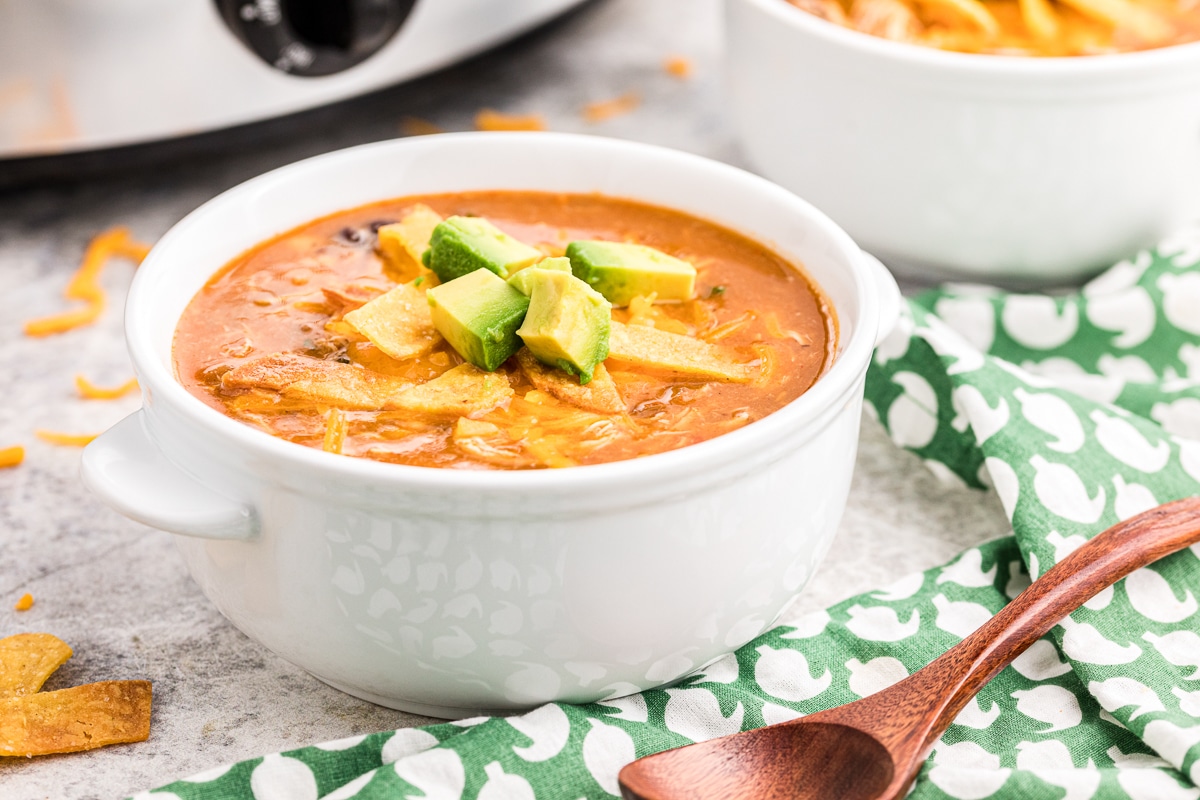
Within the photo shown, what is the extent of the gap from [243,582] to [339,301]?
1.24 feet

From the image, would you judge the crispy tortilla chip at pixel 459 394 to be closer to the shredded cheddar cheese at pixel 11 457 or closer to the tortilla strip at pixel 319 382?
the tortilla strip at pixel 319 382

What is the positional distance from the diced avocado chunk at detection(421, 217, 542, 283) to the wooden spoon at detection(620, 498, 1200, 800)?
0.53 meters

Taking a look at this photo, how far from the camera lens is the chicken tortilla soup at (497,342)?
121 cm

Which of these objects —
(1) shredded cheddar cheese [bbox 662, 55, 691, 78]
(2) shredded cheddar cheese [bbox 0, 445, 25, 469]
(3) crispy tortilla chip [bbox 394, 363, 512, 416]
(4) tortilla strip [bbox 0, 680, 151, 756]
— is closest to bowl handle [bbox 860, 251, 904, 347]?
(3) crispy tortilla chip [bbox 394, 363, 512, 416]

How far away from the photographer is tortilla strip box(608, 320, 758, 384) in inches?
50.7

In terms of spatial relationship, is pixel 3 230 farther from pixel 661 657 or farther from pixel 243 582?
pixel 661 657

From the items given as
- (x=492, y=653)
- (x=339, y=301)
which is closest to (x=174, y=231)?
(x=339, y=301)

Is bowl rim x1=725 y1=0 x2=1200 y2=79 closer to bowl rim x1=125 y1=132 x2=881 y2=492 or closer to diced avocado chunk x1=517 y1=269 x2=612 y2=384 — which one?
bowl rim x1=125 y1=132 x2=881 y2=492

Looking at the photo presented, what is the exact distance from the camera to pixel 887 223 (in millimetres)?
1956

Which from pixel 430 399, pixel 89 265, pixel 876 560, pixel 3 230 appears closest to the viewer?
pixel 430 399

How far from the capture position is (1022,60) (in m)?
1.75

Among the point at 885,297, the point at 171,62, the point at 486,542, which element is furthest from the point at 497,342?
the point at 171,62

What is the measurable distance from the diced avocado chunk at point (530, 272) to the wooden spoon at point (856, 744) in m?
0.47

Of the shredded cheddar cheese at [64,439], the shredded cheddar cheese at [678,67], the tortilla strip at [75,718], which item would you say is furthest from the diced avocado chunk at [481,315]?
the shredded cheddar cheese at [678,67]
